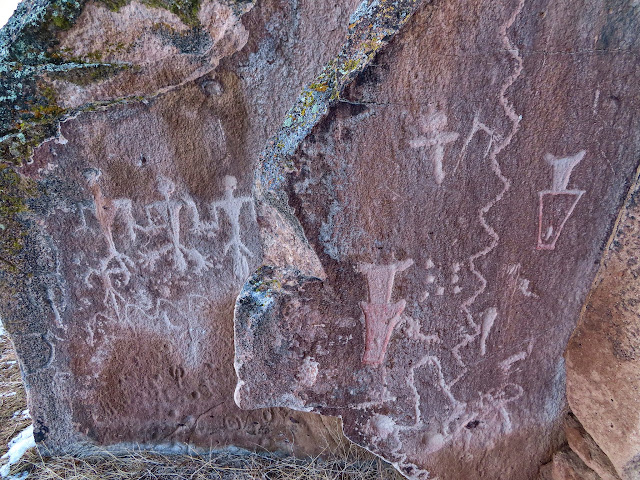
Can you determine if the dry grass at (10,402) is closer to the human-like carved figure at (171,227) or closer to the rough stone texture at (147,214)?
the rough stone texture at (147,214)

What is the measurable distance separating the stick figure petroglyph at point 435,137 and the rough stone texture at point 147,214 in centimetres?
60

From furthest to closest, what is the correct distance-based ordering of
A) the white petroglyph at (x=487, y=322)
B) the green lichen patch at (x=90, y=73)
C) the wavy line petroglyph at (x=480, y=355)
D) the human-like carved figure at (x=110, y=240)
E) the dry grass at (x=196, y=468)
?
1. the dry grass at (x=196, y=468)
2. the human-like carved figure at (x=110, y=240)
3. the green lichen patch at (x=90, y=73)
4. the white petroglyph at (x=487, y=322)
5. the wavy line petroglyph at (x=480, y=355)

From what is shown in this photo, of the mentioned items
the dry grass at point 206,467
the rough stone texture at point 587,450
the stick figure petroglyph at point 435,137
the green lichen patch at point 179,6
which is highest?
the green lichen patch at point 179,6

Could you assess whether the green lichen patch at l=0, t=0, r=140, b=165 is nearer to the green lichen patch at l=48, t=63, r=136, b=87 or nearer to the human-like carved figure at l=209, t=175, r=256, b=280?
the green lichen patch at l=48, t=63, r=136, b=87

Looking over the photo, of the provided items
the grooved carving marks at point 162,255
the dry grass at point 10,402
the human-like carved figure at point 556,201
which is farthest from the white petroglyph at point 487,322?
the dry grass at point 10,402

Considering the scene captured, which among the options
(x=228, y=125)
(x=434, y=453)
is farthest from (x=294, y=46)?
(x=434, y=453)

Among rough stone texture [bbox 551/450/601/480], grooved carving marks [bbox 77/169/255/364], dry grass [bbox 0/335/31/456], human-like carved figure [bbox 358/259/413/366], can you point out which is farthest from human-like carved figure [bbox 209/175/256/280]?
dry grass [bbox 0/335/31/456]

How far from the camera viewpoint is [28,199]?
4.99 ft

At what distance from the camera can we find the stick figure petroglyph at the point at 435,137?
1090 millimetres

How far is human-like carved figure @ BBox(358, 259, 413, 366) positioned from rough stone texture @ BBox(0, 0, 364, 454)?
2.08ft

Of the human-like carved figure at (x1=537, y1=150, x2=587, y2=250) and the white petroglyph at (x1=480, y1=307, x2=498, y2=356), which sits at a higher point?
the human-like carved figure at (x1=537, y1=150, x2=587, y2=250)

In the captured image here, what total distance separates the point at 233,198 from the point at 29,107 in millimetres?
707

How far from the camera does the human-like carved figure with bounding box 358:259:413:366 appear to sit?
3.92ft

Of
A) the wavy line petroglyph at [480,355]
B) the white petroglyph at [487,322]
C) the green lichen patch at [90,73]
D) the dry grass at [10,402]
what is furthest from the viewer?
the dry grass at [10,402]
